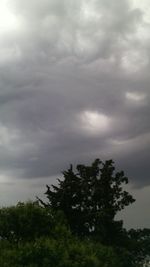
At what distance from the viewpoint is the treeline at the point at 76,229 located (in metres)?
60.5

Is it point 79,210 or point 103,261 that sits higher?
point 79,210

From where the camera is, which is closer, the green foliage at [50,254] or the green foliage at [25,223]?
the green foliage at [50,254]

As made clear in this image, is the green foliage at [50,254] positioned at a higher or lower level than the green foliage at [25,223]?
lower

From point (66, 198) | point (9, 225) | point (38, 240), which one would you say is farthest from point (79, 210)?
point (38, 240)

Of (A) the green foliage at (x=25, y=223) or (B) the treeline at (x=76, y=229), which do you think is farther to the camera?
(A) the green foliage at (x=25, y=223)

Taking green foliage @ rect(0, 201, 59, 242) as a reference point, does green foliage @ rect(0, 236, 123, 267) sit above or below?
below

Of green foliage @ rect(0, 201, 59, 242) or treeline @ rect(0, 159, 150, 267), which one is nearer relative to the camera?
treeline @ rect(0, 159, 150, 267)

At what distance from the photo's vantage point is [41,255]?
59281 mm

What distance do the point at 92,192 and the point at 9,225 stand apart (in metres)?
15.0

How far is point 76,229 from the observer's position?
3219 inches

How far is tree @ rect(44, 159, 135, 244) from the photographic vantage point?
7925 cm

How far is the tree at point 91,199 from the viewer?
7925cm

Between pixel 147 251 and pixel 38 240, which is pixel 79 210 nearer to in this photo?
pixel 147 251

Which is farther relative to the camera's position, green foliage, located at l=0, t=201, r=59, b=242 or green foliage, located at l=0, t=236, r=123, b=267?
green foliage, located at l=0, t=201, r=59, b=242
